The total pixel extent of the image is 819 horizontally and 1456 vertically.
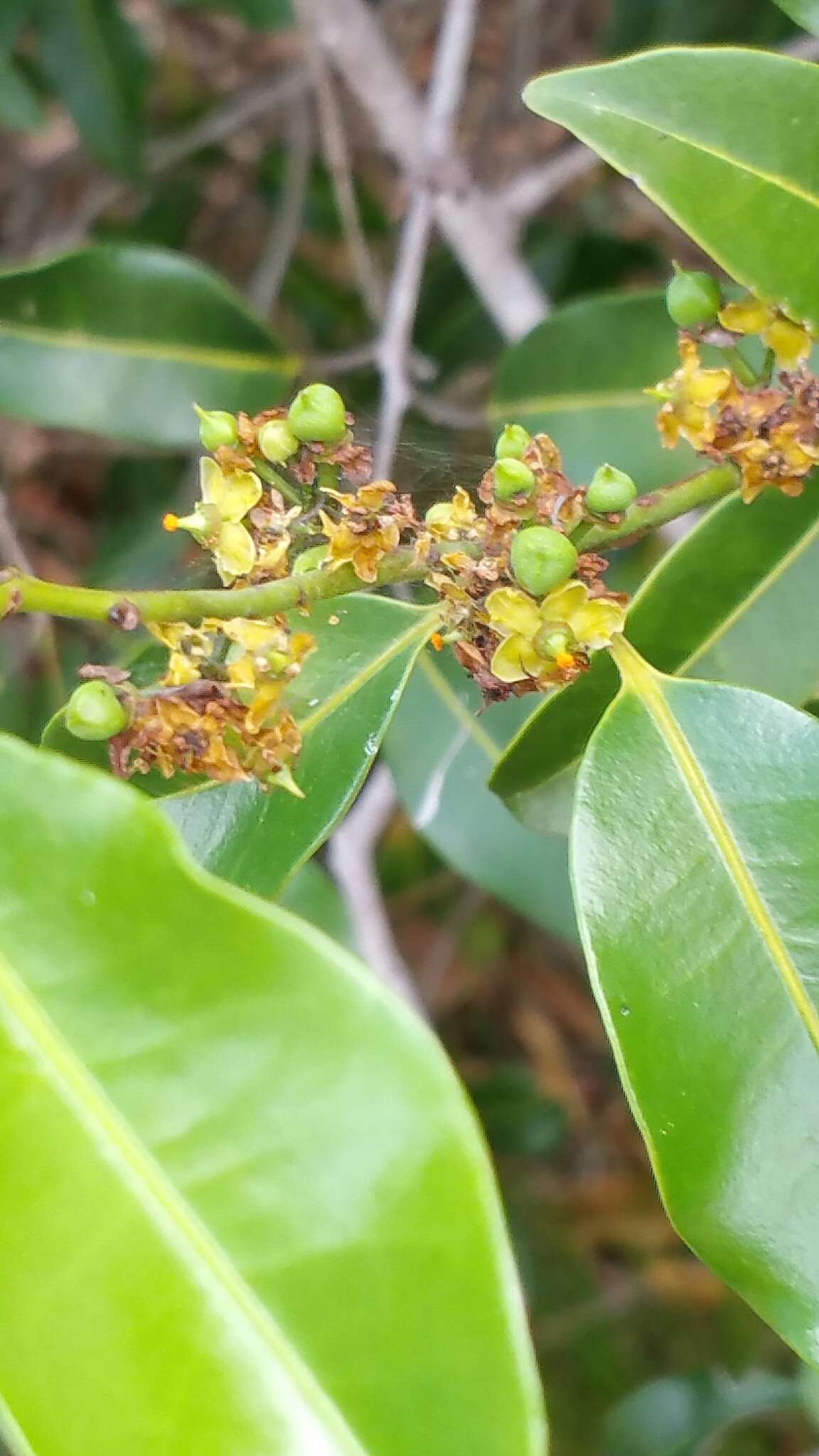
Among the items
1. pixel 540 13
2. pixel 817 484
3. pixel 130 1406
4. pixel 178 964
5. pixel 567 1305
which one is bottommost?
pixel 567 1305

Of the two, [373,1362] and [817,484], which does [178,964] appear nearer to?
[373,1362]

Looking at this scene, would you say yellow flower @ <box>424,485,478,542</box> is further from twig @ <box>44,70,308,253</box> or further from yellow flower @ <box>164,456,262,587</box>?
twig @ <box>44,70,308,253</box>

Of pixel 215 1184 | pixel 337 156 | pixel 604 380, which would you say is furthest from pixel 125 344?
pixel 215 1184

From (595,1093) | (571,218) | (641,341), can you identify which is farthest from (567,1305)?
(571,218)

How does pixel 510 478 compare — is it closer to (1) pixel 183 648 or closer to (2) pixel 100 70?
(1) pixel 183 648

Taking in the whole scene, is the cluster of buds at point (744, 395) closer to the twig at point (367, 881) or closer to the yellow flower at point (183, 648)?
the yellow flower at point (183, 648)
